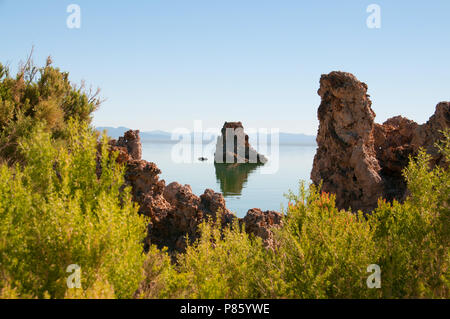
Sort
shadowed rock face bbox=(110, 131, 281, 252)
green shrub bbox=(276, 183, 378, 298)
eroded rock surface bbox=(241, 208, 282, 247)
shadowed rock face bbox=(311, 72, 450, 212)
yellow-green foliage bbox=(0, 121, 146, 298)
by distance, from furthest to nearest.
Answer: shadowed rock face bbox=(311, 72, 450, 212), shadowed rock face bbox=(110, 131, 281, 252), eroded rock surface bbox=(241, 208, 282, 247), green shrub bbox=(276, 183, 378, 298), yellow-green foliage bbox=(0, 121, 146, 298)

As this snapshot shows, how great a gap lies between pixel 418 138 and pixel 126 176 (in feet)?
38.6

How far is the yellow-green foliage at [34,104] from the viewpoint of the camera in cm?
1485

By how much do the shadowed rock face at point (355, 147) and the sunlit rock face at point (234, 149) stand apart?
59536 millimetres

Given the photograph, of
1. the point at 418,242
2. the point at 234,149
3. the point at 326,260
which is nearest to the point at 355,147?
the point at 418,242

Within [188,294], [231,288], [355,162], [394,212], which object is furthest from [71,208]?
[355,162]

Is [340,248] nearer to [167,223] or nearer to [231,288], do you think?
[231,288]

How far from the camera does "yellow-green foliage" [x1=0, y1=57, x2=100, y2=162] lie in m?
14.9

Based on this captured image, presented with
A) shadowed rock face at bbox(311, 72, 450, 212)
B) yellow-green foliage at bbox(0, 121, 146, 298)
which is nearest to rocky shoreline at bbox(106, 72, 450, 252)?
shadowed rock face at bbox(311, 72, 450, 212)

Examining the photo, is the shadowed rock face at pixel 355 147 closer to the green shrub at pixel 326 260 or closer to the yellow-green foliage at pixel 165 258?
the yellow-green foliage at pixel 165 258

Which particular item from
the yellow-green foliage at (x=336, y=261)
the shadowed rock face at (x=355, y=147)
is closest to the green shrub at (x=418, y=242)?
the yellow-green foliage at (x=336, y=261)

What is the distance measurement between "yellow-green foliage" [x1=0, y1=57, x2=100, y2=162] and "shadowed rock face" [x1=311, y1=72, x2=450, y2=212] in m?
10.5

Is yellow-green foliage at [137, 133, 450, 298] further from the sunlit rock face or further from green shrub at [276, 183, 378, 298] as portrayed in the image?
the sunlit rock face

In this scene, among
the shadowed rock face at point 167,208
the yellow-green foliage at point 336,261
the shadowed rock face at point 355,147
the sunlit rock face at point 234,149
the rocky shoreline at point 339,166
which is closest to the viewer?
the yellow-green foliage at point 336,261

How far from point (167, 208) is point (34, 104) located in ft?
34.5
